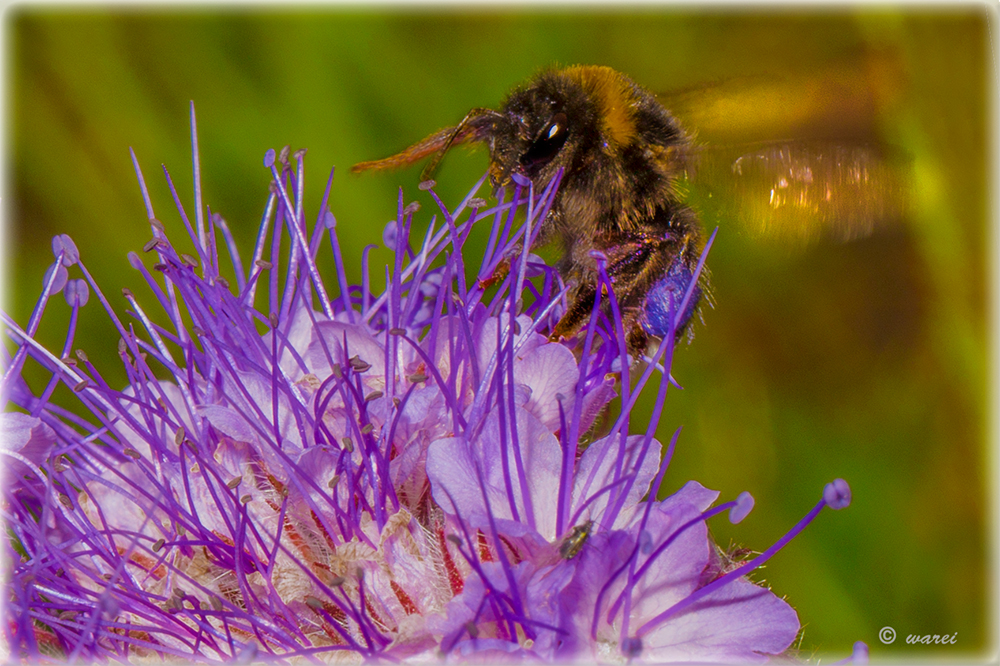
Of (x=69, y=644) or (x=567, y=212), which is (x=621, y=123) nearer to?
(x=567, y=212)

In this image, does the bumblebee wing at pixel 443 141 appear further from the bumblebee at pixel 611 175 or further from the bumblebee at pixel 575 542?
the bumblebee at pixel 575 542

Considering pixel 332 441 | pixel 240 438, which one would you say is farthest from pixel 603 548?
pixel 240 438

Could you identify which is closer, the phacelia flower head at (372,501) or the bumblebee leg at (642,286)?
the phacelia flower head at (372,501)

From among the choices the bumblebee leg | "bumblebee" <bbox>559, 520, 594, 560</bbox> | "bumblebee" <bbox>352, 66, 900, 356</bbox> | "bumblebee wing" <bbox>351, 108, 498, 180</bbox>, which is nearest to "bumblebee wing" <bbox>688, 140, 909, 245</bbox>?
"bumblebee" <bbox>352, 66, 900, 356</bbox>

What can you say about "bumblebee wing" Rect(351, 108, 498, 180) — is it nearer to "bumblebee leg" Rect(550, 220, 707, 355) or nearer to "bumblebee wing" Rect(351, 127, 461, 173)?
"bumblebee wing" Rect(351, 127, 461, 173)

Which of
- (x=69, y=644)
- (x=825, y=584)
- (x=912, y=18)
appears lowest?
(x=825, y=584)

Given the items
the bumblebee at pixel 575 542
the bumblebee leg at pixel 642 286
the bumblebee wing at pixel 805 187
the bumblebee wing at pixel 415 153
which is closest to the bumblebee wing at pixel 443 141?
the bumblebee wing at pixel 415 153

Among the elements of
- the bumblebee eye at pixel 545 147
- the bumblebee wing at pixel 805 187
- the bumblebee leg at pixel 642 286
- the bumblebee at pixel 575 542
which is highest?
the bumblebee eye at pixel 545 147
